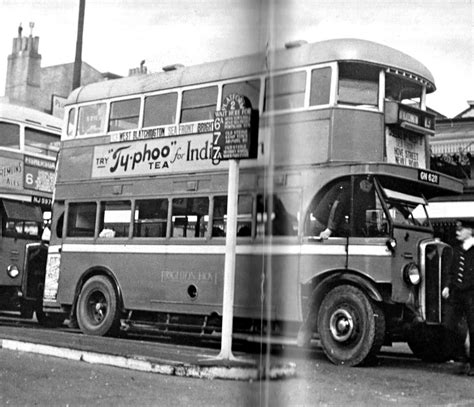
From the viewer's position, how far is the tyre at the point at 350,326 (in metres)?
4.57

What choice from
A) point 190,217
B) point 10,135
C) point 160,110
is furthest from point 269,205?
point 10,135

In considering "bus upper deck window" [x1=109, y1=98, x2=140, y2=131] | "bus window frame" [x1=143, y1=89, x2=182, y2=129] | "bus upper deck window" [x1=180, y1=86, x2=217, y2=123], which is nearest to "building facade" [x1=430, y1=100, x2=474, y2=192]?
"bus upper deck window" [x1=180, y1=86, x2=217, y2=123]

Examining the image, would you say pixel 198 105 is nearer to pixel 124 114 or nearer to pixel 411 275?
pixel 124 114

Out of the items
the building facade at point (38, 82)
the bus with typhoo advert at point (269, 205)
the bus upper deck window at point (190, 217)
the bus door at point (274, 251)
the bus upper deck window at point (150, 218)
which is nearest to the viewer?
the bus door at point (274, 251)

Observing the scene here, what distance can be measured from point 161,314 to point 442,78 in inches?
128

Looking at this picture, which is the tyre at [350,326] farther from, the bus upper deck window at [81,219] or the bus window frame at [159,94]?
the bus upper deck window at [81,219]

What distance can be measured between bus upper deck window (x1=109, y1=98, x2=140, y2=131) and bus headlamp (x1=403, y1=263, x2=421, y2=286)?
8.39 feet

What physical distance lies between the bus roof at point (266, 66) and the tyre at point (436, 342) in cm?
159

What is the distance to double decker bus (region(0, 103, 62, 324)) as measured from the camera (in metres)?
7.12

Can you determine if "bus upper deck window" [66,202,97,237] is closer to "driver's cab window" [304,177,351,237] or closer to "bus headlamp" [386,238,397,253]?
"driver's cab window" [304,177,351,237]

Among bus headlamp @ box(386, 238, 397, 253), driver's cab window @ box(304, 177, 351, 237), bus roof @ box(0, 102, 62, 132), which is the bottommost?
bus headlamp @ box(386, 238, 397, 253)

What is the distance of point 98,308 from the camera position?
20.6 feet

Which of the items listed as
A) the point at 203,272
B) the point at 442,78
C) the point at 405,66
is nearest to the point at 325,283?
the point at 203,272

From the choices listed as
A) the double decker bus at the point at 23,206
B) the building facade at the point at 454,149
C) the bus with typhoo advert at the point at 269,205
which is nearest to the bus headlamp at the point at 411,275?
the bus with typhoo advert at the point at 269,205
